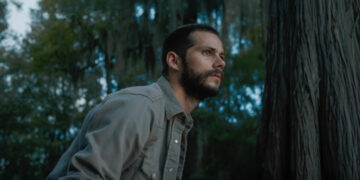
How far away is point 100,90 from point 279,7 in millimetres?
8549

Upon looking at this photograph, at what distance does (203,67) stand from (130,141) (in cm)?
89

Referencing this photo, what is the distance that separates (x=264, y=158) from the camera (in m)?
2.71

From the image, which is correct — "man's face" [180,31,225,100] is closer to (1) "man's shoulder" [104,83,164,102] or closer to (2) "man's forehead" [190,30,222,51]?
(2) "man's forehead" [190,30,222,51]

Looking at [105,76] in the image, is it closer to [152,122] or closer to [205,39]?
[205,39]

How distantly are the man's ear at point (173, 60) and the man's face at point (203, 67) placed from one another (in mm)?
52

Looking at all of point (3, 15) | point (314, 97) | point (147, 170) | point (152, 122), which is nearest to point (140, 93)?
point (152, 122)

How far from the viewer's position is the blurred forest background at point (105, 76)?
9.34 metres

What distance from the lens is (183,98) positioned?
226 cm

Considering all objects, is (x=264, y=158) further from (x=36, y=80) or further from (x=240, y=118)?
(x=36, y=80)

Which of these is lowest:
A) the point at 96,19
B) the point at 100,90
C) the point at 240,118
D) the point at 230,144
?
the point at 230,144

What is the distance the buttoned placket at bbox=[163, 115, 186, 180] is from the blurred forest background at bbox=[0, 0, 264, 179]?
695cm

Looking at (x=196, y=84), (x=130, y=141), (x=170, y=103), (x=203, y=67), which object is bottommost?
(x=130, y=141)

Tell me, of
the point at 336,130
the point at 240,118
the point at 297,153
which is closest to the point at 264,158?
the point at 297,153

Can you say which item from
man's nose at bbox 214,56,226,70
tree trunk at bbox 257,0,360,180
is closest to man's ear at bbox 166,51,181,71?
man's nose at bbox 214,56,226,70
